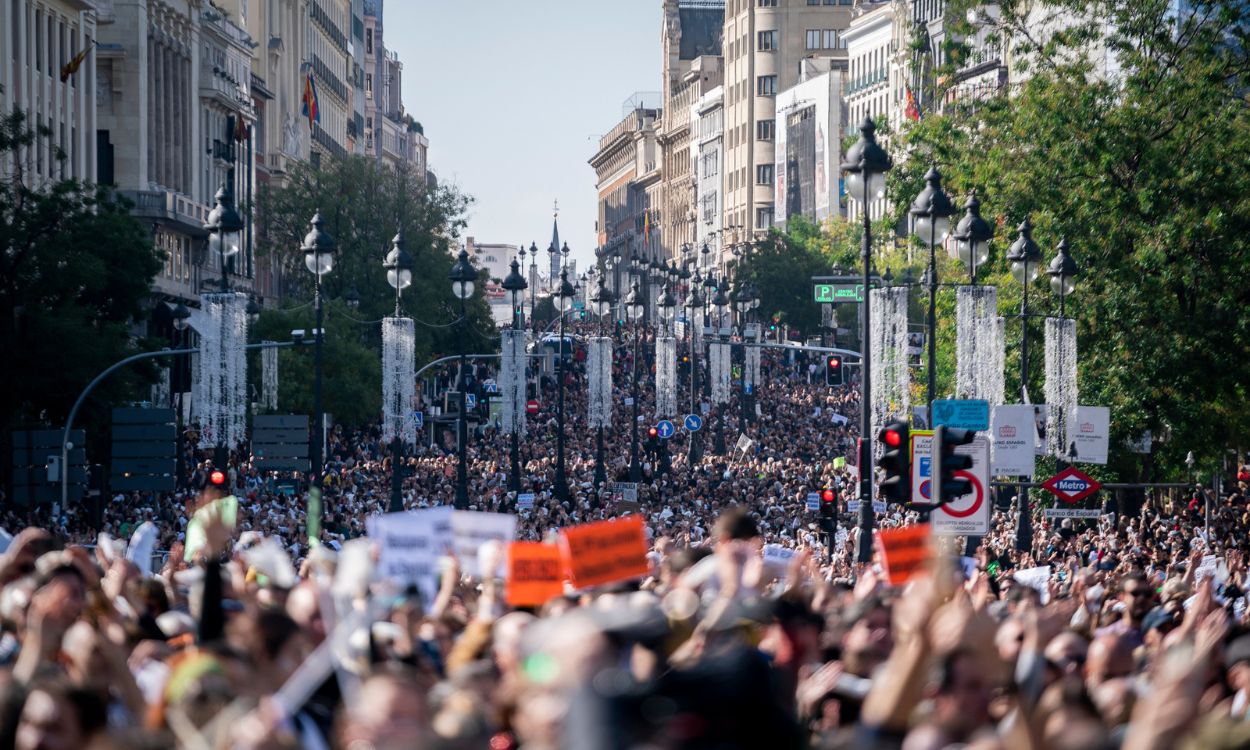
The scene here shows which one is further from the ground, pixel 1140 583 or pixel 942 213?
pixel 942 213

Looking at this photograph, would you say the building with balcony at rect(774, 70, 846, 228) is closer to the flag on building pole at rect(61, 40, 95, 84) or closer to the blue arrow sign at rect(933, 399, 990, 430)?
the flag on building pole at rect(61, 40, 95, 84)

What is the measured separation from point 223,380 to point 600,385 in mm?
22107

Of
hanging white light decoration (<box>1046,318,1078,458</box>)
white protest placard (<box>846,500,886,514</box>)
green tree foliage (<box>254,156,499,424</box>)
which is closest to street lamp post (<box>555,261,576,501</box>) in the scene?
white protest placard (<box>846,500,886,514</box>)

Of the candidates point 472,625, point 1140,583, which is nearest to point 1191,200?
point 1140,583

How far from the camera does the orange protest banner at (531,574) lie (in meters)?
11.5

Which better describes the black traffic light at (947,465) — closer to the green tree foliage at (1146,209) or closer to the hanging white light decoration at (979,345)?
the hanging white light decoration at (979,345)

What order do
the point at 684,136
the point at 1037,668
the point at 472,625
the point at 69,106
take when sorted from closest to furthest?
the point at 1037,668
the point at 472,625
the point at 69,106
the point at 684,136

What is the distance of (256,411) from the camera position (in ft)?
203

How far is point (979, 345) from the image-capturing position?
34.4 meters

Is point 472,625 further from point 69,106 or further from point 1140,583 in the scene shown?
point 69,106

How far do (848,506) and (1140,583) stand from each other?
31.7 metres

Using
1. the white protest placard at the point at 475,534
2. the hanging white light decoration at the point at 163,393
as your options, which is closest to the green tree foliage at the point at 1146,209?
the white protest placard at the point at 475,534

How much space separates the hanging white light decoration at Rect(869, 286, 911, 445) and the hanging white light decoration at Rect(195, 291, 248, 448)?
10.5 meters

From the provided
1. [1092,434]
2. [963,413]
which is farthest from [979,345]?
[963,413]
